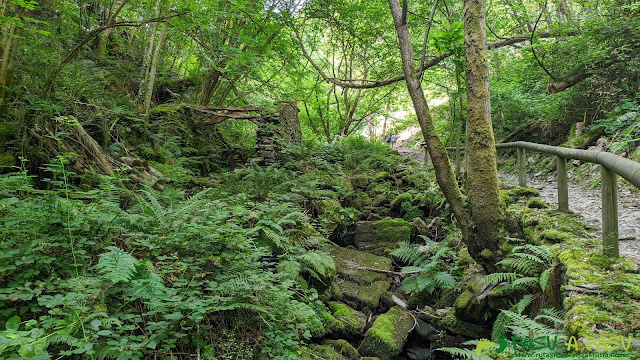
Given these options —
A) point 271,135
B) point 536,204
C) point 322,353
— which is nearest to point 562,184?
point 536,204

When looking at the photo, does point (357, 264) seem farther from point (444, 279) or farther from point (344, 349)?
point (344, 349)

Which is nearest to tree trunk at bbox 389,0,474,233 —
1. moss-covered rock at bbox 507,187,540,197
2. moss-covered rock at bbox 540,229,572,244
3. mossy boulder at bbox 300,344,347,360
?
moss-covered rock at bbox 540,229,572,244

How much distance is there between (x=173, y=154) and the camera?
7.72m

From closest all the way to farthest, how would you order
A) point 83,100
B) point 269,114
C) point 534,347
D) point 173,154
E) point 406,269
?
point 534,347 → point 406,269 → point 83,100 → point 173,154 → point 269,114

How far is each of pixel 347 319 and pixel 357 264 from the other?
1.77 m

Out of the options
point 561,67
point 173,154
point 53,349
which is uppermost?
point 561,67

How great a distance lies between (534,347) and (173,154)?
7.48m

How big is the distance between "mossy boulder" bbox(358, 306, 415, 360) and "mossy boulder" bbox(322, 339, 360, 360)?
197 millimetres

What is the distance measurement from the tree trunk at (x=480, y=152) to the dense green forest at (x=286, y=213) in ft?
0.08

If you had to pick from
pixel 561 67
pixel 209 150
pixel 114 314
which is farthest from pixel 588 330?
pixel 209 150

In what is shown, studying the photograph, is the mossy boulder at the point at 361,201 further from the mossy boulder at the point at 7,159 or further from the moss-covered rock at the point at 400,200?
the mossy boulder at the point at 7,159

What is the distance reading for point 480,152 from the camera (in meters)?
4.22

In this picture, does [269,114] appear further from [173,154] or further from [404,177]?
[404,177]

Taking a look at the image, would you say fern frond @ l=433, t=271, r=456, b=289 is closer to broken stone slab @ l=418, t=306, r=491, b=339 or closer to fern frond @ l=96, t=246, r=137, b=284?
broken stone slab @ l=418, t=306, r=491, b=339
